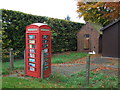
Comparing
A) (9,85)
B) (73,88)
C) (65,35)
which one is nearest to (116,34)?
(65,35)

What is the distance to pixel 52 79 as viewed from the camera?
19.3 ft

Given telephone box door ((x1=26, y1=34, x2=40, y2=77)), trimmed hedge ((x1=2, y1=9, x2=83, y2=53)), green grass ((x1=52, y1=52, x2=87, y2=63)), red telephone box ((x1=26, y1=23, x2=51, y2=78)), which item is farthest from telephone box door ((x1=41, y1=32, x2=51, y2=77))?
trimmed hedge ((x1=2, y1=9, x2=83, y2=53))

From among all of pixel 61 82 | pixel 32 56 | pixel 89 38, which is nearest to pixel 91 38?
pixel 89 38

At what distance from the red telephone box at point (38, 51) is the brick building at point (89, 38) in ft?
35.5

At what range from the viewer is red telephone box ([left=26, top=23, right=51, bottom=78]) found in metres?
5.95

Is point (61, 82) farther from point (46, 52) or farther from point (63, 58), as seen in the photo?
point (63, 58)

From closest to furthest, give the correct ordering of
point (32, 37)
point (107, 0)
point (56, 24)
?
point (32, 37) → point (107, 0) → point (56, 24)

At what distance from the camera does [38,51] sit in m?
5.96

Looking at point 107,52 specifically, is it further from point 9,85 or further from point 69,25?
point 9,85

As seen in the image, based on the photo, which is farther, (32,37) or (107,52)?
(107,52)

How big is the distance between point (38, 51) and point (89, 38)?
1198cm

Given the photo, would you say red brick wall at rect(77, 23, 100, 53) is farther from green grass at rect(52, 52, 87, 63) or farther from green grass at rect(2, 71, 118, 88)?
green grass at rect(2, 71, 118, 88)

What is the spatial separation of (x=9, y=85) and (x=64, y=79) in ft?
6.94

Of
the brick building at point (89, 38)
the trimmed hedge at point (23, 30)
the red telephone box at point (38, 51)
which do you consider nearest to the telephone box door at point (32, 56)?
the red telephone box at point (38, 51)
